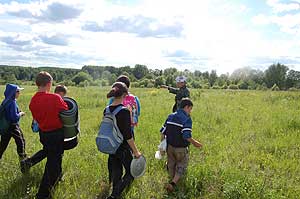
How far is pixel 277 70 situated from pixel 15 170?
86.9 meters

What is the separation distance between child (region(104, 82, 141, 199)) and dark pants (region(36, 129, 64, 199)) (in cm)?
86

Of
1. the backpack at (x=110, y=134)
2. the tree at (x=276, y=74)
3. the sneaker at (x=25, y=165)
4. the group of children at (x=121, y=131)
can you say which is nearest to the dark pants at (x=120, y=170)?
the group of children at (x=121, y=131)

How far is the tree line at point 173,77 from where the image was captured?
77.1m

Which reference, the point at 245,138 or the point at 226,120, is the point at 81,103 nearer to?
the point at 226,120

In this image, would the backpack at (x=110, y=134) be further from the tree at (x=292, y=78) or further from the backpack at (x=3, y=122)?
the tree at (x=292, y=78)

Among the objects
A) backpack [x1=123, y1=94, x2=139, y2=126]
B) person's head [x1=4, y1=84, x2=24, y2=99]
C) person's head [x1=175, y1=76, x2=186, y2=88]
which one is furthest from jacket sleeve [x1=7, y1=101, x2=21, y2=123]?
person's head [x1=175, y1=76, x2=186, y2=88]

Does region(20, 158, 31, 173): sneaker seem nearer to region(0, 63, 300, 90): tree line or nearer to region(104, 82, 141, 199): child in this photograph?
region(104, 82, 141, 199): child

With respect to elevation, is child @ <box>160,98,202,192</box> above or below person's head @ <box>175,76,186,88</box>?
below

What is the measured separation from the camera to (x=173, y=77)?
6662 cm

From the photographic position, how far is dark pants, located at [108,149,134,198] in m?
4.96

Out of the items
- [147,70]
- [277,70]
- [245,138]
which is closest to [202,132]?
[245,138]

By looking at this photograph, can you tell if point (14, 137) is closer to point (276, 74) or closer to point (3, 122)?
point (3, 122)

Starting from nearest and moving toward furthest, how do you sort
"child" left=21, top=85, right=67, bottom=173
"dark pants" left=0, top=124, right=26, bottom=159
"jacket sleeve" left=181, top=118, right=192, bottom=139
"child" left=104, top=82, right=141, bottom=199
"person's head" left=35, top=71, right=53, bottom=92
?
1. "child" left=104, top=82, right=141, bottom=199
2. "person's head" left=35, top=71, right=53, bottom=92
3. "jacket sleeve" left=181, top=118, right=192, bottom=139
4. "child" left=21, top=85, right=67, bottom=173
5. "dark pants" left=0, top=124, right=26, bottom=159

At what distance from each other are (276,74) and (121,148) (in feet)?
283
